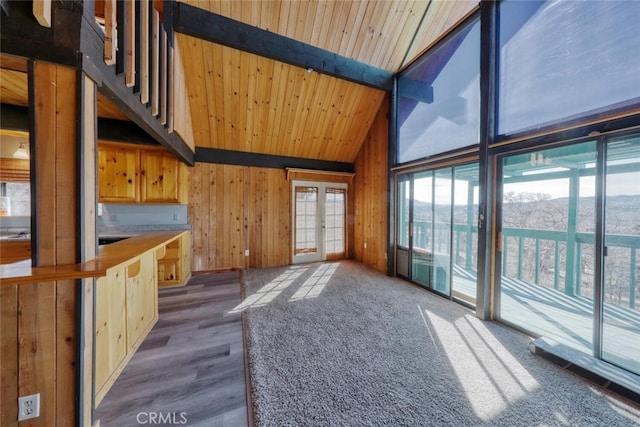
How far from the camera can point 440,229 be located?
3.46 meters

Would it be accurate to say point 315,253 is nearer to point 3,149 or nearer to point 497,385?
point 497,385

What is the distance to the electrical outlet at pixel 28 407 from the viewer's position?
111cm

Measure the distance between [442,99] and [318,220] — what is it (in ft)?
10.9

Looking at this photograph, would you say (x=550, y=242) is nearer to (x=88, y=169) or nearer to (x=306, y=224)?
(x=88, y=169)

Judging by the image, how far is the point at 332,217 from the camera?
5.47m

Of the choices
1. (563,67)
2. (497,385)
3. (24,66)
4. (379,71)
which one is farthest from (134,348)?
(379,71)

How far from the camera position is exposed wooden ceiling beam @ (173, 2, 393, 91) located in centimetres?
275

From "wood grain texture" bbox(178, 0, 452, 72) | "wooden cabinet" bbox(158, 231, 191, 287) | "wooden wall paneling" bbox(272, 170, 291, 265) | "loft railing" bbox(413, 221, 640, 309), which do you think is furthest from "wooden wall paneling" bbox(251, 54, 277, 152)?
"loft railing" bbox(413, 221, 640, 309)

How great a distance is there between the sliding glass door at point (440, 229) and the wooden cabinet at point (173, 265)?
3.81 meters

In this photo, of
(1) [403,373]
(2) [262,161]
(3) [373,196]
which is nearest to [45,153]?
(1) [403,373]

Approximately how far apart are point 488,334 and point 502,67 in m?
3.01

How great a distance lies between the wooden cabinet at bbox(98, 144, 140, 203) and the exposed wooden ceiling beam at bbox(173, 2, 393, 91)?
199 cm

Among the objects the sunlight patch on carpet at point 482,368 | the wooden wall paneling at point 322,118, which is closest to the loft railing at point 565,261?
the sunlight patch on carpet at point 482,368

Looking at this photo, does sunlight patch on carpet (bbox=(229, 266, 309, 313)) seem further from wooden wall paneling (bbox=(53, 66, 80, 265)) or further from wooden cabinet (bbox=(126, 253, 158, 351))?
wooden wall paneling (bbox=(53, 66, 80, 265))
